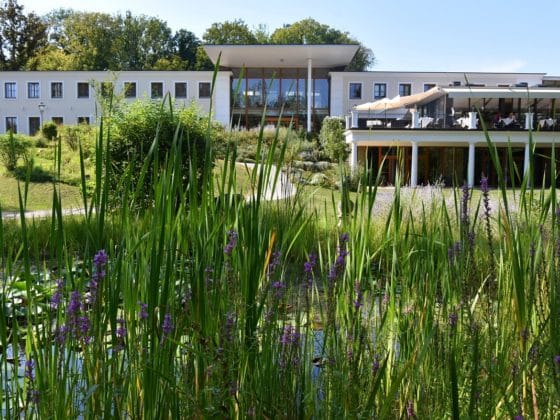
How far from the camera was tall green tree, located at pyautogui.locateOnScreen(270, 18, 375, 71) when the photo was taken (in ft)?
190

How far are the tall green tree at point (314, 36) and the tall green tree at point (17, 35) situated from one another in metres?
20.0

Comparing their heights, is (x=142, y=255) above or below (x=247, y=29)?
below

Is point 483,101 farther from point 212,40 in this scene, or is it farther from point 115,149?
point 212,40

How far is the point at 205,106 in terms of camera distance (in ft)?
140

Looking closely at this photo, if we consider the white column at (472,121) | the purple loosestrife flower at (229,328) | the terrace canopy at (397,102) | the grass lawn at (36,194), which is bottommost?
the grass lawn at (36,194)

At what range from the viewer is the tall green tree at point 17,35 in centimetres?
5347

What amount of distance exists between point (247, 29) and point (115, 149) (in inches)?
1833

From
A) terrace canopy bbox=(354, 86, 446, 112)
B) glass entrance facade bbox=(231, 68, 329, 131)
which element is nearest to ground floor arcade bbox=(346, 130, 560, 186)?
terrace canopy bbox=(354, 86, 446, 112)

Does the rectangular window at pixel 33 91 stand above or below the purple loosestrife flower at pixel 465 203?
above

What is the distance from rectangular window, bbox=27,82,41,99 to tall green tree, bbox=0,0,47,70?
11.2 m

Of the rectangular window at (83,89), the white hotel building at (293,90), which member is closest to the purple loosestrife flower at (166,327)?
the white hotel building at (293,90)

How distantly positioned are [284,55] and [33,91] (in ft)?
57.5

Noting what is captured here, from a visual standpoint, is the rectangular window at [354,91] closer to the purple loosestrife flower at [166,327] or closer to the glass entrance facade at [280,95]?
the glass entrance facade at [280,95]

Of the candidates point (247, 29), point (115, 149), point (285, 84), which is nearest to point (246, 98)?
point (285, 84)
